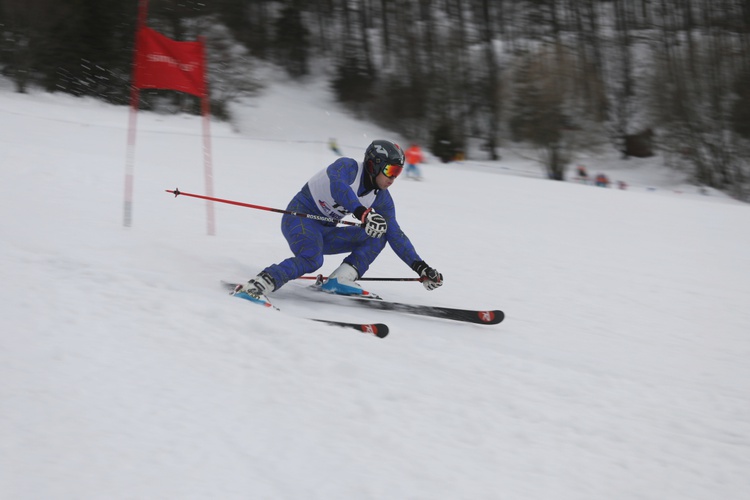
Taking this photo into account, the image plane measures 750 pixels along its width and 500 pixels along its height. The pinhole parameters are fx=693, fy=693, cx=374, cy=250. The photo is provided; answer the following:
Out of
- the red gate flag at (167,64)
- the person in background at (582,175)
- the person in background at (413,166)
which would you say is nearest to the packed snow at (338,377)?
the red gate flag at (167,64)

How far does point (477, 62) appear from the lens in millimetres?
41500

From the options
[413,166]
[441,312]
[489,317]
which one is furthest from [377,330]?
[413,166]

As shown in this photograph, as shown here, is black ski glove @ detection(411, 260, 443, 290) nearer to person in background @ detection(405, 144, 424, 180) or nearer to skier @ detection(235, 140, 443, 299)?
skier @ detection(235, 140, 443, 299)

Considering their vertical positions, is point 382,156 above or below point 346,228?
above

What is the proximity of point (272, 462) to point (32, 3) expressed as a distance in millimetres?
31949

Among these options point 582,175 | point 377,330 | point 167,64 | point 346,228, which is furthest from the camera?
point 582,175

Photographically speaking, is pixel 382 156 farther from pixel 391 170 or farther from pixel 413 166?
pixel 413 166

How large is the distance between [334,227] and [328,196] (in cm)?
28

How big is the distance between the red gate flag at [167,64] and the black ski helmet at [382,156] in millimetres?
2177

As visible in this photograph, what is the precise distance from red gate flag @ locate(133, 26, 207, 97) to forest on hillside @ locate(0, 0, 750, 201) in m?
23.7

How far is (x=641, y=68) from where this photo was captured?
4156cm

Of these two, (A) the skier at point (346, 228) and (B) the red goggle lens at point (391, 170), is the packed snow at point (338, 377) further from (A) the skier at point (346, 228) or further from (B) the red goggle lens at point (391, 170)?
(B) the red goggle lens at point (391, 170)

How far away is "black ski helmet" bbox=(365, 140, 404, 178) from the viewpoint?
4.85 meters

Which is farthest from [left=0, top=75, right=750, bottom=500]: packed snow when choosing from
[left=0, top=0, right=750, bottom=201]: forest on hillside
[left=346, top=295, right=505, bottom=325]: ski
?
[left=0, top=0, right=750, bottom=201]: forest on hillside
